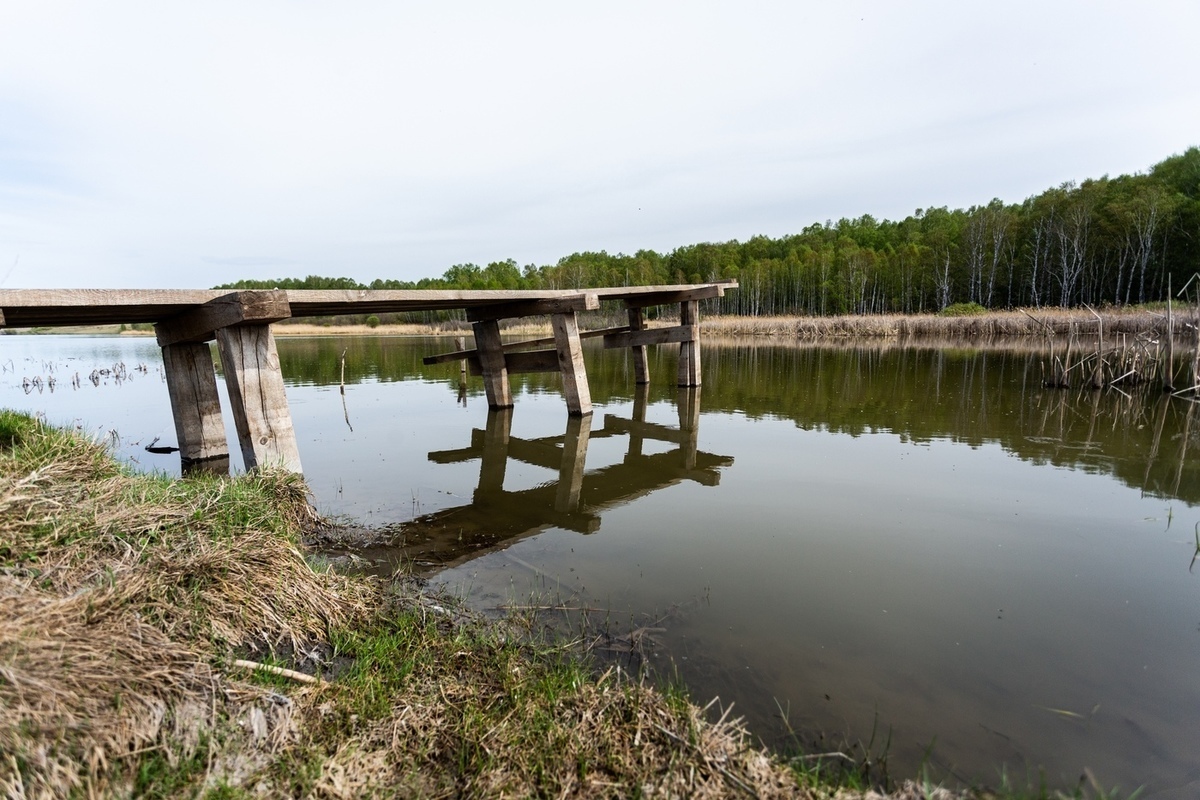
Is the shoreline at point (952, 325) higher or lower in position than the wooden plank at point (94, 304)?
lower

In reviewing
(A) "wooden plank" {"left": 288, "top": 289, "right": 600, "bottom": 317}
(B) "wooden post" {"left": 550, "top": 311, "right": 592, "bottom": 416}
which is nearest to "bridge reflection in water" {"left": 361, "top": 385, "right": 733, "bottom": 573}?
(B) "wooden post" {"left": 550, "top": 311, "right": 592, "bottom": 416}

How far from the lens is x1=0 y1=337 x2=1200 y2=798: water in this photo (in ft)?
8.43

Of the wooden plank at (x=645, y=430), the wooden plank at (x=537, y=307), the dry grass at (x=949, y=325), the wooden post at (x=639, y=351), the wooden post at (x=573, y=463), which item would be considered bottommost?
the dry grass at (x=949, y=325)

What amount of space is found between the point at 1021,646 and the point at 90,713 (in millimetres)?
3870

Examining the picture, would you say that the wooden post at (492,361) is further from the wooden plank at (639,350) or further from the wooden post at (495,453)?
the wooden plank at (639,350)

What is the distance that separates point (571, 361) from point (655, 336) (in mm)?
3220

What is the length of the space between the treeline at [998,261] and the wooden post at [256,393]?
2769cm

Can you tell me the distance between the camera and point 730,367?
63.8 feet

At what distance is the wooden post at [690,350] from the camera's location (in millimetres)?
13016

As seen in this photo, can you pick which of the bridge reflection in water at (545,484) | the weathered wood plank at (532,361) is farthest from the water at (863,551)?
the weathered wood plank at (532,361)

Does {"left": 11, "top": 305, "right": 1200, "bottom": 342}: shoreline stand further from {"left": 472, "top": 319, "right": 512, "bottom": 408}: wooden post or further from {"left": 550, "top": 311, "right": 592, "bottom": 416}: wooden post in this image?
{"left": 472, "top": 319, "right": 512, "bottom": 408}: wooden post

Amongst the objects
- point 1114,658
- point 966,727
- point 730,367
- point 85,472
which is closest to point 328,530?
point 85,472

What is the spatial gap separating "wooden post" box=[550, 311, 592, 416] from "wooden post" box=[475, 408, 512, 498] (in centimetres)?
116

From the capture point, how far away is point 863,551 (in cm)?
435
